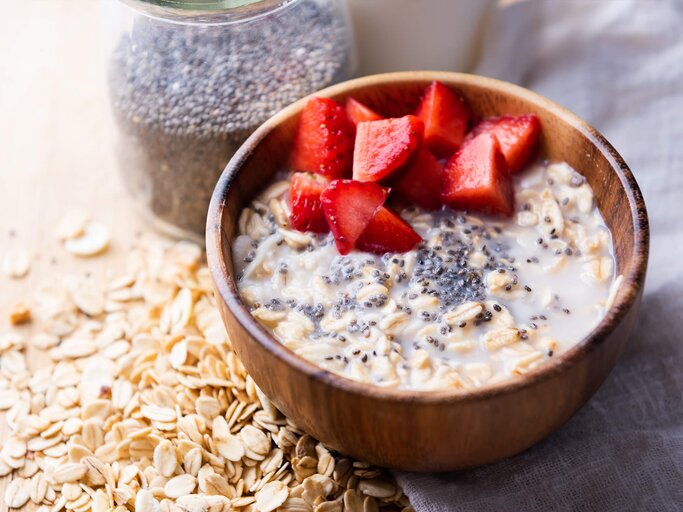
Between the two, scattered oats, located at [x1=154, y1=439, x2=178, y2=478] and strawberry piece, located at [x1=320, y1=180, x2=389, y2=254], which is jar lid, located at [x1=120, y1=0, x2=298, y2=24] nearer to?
strawberry piece, located at [x1=320, y1=180, x2=389, y2=254]

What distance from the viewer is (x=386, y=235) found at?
1204 millimetres

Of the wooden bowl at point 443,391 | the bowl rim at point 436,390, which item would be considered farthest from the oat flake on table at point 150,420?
the bowl rim at point 436,390

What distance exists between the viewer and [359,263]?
119cm

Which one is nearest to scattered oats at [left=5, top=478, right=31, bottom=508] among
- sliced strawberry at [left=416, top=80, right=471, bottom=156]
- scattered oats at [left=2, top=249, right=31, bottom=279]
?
scattered oats at [left=2, top=249, right=31, bottom=279]

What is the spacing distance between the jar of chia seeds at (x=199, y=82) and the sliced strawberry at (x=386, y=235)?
296mm

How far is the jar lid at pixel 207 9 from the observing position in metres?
1.22

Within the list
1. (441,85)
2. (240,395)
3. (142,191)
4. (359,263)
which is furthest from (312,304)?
(142,191)

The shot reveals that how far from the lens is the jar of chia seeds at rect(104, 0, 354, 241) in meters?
1.39

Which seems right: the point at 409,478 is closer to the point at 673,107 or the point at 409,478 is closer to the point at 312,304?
the point at 312,304

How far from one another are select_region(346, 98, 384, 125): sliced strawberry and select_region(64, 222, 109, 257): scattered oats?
48cm

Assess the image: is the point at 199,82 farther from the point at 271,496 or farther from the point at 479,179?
the point at 271,496

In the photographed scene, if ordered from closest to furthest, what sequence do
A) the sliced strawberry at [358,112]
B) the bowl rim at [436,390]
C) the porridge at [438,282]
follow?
the bowl rim at [436,390]
the porridge at [438,282]
the sliced strawberry at [358,112]

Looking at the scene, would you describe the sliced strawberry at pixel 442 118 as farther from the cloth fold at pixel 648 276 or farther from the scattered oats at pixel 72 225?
the scattered oats at pixel 72 225

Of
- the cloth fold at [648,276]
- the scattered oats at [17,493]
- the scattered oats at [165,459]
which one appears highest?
the cloth fold at [648,276]
